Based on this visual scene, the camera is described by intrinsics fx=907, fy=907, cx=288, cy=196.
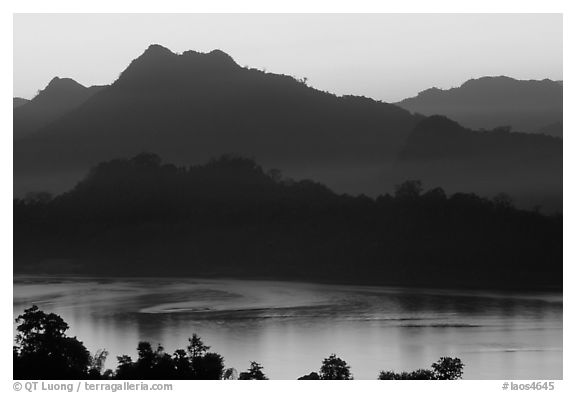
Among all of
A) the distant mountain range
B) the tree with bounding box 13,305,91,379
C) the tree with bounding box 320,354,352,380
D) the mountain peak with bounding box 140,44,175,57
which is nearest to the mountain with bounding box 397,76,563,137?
the distant mountain range

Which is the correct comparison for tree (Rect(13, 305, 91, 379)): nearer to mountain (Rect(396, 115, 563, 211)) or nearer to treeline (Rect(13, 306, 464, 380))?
treeline (Rect(13, 306, 464, 380))

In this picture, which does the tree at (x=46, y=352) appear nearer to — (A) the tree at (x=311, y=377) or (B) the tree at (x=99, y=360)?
(B) the tree at (x=99, y=360)

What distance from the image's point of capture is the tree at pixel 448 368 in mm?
11617

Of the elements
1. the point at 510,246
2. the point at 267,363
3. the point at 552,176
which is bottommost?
the point at 267,363

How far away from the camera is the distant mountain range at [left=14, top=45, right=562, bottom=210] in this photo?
16.3 metres

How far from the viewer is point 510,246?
17141 mm

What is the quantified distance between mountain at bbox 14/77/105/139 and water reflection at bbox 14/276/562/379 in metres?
2.74

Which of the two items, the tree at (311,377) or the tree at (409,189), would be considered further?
the tree at (409,189)

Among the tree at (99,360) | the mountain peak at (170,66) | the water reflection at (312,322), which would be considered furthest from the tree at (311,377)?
the mountain peak at (170,66)

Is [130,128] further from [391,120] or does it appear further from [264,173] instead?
[391,120]

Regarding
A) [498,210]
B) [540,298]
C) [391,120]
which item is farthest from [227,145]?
[540,298]

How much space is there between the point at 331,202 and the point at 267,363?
6.08 metres

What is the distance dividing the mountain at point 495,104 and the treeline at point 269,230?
146 centimetres

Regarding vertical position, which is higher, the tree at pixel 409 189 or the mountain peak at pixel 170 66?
the mountain peak at pixel 170 66
